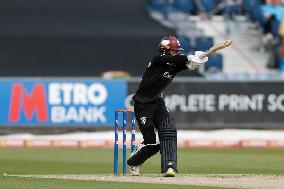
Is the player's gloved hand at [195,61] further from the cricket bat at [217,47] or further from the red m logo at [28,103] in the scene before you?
the red m logo at [28,103]

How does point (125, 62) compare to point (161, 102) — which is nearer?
point (161, 102)

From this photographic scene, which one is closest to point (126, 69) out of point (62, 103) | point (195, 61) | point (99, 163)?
point (62, 103)

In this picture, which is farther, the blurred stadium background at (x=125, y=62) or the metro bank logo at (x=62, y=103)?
the blurred stadium background at (x=125, y=62)

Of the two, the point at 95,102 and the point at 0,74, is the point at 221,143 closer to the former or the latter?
the point at 95,102

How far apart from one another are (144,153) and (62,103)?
459 inches

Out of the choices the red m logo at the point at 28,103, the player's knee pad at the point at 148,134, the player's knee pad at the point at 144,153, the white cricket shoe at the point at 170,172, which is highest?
the red m logo at the point at 28,103

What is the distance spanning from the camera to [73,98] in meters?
25.0

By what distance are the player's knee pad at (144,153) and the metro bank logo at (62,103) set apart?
1140cm

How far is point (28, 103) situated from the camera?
977 inches

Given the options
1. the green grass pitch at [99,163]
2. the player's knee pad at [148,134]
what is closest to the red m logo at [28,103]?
the green grass pitch at [99,163]

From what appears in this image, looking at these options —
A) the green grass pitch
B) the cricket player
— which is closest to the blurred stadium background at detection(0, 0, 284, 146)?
the green grass pitch

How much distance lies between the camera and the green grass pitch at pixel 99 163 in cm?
1197

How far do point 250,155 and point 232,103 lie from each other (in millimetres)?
5765

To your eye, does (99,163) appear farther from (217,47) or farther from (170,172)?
(217,47)
